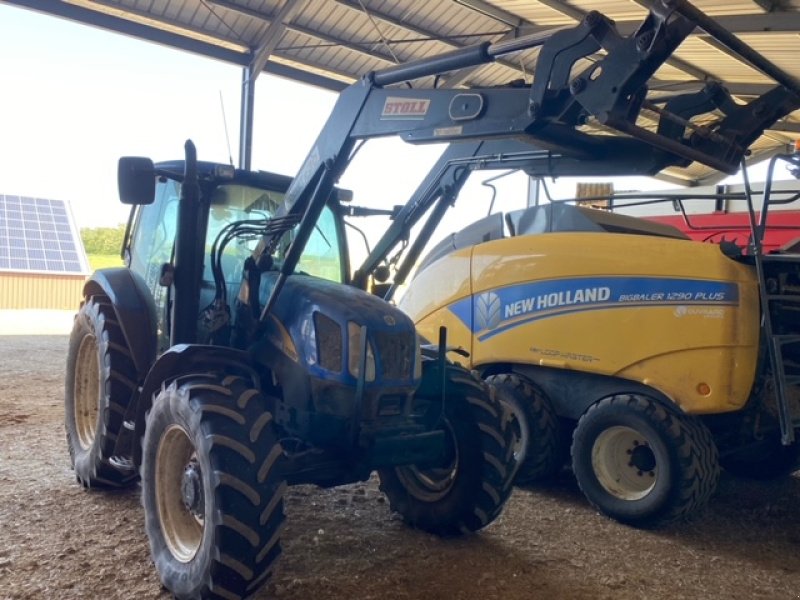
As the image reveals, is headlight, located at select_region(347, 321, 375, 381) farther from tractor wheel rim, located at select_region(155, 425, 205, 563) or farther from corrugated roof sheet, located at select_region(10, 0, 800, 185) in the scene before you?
corrugated roof sheet, located at select_region(10, 0, 800, 185)

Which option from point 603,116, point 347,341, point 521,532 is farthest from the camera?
point 521,532

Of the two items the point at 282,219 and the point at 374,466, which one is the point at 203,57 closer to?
→ the point at 282,219

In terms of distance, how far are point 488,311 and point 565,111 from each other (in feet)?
7.84

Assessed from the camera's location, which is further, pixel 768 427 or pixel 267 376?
pixel 768 427

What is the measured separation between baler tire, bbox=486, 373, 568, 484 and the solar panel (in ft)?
62.5

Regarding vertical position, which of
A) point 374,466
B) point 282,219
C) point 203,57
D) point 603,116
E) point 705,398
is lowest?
point 374,466

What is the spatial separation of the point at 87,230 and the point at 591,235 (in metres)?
31.2

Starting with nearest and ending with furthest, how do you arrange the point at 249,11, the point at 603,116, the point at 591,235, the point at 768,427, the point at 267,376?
1. the point at 603,116
2. the point at 267,376
3. the point at 768,427
4. the point at 591,235
5. the point at 249,11

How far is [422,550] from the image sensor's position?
Answer: 12.3 feet

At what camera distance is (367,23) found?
36.3 ft

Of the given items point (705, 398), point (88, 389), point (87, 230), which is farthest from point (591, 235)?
point (87, 230)

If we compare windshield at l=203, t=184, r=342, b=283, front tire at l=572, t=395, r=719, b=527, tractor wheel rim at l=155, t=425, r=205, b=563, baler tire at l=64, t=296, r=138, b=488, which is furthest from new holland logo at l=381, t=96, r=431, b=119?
front tire at l=572, t=395, r=719, b=527

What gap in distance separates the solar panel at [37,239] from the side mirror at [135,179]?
62.5 feet

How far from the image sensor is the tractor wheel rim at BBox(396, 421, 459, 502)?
12.8 feet
